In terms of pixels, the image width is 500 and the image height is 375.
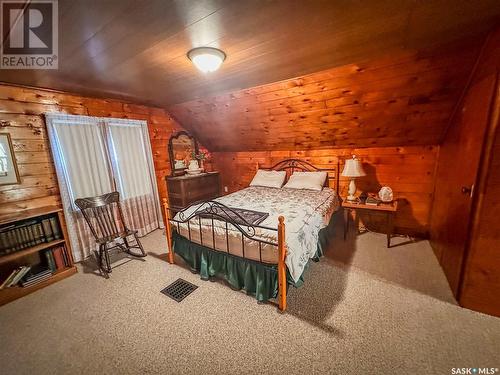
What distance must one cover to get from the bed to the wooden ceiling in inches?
56.9

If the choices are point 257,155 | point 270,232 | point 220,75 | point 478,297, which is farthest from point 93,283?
point 478,297

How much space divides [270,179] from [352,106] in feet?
5.75

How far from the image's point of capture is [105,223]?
306 cm

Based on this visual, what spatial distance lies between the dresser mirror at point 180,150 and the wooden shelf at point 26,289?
7.06 feet

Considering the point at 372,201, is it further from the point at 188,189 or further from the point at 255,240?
the point at 188,189

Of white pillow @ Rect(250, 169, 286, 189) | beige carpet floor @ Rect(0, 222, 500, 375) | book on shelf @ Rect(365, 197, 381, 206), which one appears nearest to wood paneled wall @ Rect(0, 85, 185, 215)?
beige carpet floor @ Rect(0, 222, 500, 375)

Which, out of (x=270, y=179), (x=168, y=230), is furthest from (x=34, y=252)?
(x=270, y=179)

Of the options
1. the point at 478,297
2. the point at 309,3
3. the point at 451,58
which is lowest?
the point at 478,297

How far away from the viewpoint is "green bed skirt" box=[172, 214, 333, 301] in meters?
1.91

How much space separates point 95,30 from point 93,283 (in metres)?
2.49

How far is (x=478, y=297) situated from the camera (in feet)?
5.64

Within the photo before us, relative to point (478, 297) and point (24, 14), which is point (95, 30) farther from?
point (478, 297)

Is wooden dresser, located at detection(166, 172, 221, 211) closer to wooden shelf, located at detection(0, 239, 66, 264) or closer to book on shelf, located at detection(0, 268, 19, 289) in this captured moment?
wooden shelf, located at detection(0, 239, 66, 264)

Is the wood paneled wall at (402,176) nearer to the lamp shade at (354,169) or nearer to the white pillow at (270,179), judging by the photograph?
the lamp shade at (354,169)
